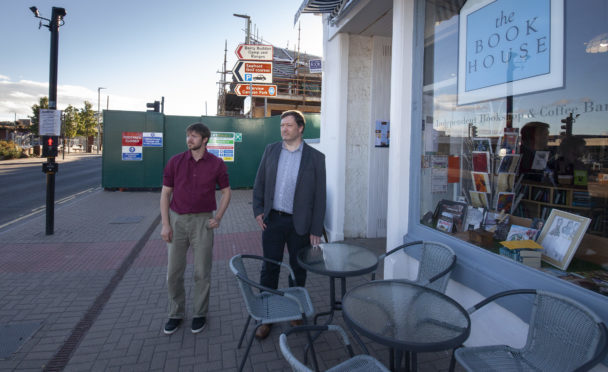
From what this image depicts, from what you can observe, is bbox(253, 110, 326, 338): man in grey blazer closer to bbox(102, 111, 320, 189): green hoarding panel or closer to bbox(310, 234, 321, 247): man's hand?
bbox(310, 234, 321, 247): man's hand

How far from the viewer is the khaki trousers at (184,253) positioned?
3145 mm

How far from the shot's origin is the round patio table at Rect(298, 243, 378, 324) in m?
2.69

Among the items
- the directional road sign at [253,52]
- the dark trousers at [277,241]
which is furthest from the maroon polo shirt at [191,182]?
the directional road sign at [253,52]

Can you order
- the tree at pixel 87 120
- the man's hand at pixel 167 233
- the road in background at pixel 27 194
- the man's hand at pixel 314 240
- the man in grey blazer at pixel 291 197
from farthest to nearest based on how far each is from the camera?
the tree at pixel 87 120, the road in background at pixel 27 194, the man's hand at pixel 314 240, the man in grey blazer at pixel 291 197, the man's hand at pixel 167 233

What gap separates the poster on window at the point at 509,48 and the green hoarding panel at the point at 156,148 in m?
8.53

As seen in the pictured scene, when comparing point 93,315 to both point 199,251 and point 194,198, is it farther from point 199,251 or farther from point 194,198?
point 194,198

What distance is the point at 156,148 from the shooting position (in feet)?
39.5

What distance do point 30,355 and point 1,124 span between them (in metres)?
55.0

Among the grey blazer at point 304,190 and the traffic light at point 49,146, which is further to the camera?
the traffic light at point 49,146

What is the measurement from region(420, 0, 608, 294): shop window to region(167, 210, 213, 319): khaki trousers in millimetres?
2234

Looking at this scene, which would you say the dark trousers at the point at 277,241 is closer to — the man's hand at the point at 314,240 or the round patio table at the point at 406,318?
the man's hand at the point at 314,240

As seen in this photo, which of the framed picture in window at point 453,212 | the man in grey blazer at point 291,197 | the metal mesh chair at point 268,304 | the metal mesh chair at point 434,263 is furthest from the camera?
the framed picture in window at point 453,212

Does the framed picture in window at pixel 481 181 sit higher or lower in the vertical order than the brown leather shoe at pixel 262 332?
higher

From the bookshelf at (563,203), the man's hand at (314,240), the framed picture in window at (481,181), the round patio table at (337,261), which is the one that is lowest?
the round patio table at (337,261)
